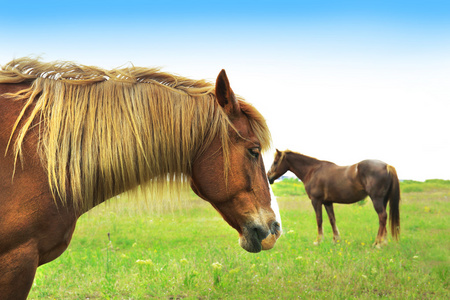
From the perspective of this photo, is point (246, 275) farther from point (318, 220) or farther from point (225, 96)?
point (318, 220)

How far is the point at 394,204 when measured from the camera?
10.1 meters

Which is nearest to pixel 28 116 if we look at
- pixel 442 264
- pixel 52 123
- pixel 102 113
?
pixel 52 123

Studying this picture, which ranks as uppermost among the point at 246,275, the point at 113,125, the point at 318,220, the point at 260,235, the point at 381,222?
the point at 113,125

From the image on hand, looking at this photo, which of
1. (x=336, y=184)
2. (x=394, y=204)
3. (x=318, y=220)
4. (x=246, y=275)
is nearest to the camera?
(x=246, y=275)

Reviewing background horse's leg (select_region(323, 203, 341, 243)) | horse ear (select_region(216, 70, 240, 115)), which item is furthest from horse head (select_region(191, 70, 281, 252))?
background horse's leg (select_region(323, 203, 341, 243))

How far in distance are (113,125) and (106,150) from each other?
6.8 inches

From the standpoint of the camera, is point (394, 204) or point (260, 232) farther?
point (394, 204)

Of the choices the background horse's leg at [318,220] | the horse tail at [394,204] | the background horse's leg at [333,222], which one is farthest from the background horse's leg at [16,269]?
the horse tail at [394,204]

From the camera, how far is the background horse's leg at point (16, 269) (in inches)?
76.2

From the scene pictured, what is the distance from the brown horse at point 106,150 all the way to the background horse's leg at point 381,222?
26.6ft

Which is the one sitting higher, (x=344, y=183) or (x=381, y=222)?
(x=344, y=183)

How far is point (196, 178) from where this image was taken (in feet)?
8.27

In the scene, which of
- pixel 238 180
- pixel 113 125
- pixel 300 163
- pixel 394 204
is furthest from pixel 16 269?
pixel 300 163

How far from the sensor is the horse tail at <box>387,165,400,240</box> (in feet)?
32.3
